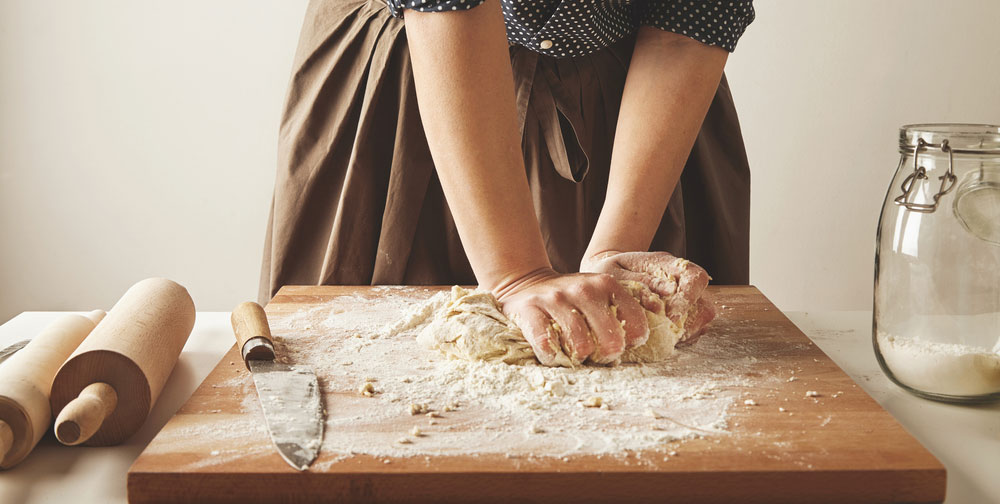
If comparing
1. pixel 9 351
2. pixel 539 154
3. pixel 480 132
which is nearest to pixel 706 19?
pixel 539 154

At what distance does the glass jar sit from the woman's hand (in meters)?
0.17

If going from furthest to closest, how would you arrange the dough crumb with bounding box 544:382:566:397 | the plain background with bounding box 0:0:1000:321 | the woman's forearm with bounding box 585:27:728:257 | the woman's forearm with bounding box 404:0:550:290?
the plain background with bounding box 0:0:1000:321, the woman's forearm with bounding box 585:27:728:257, the woman's forearm with bounding box 404:0:550:290, the dough crumb with bounding box 544:382:566:397

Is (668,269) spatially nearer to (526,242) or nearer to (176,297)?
(526,242)

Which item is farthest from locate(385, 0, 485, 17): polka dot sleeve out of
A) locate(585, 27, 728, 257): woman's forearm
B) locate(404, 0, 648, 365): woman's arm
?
locate(585, 27, 728, 257): woman's forearm

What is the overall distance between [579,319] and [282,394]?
0.26m

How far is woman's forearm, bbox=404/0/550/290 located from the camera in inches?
30.5

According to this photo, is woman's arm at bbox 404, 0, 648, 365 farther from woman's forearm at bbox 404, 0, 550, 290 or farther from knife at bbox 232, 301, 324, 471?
knife at bbox 232, 301, 324, 471

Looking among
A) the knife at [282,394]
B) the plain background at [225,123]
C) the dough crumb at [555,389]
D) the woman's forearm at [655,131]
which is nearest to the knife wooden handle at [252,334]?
the knife at [282,394]

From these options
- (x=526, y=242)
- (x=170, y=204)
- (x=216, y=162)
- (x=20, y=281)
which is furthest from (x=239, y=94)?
(x=526, y=242)

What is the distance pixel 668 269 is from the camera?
83 cm

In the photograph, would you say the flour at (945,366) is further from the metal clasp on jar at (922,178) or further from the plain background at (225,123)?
the plain background at (225,123)

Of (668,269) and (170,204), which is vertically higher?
(668,269)

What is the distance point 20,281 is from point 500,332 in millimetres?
2259

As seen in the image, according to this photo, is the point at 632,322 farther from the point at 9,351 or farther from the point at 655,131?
the point at 9,351
